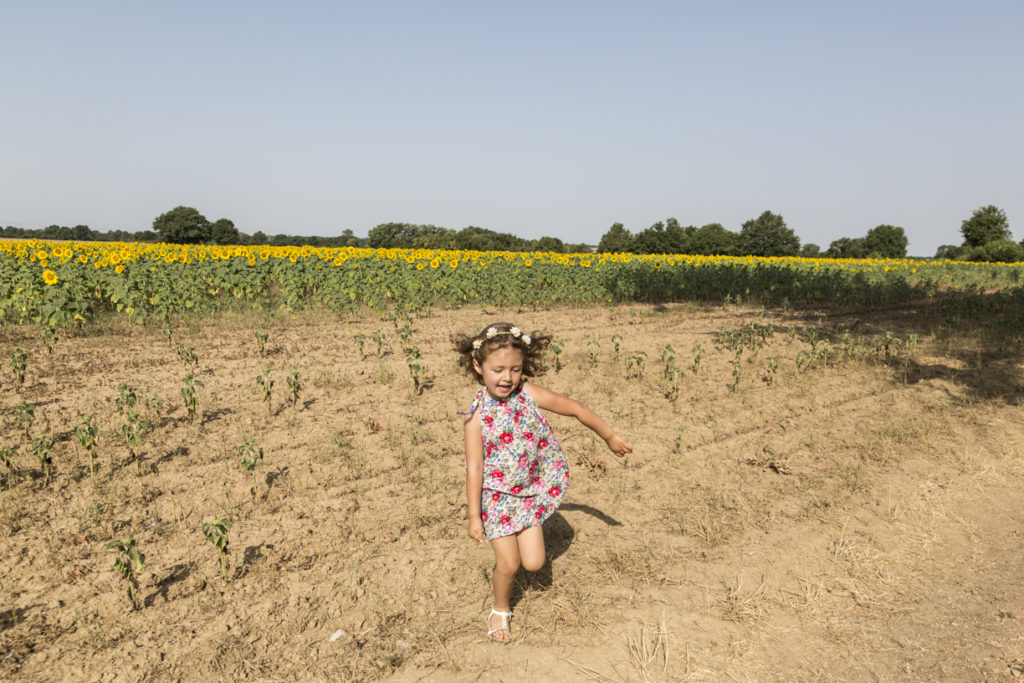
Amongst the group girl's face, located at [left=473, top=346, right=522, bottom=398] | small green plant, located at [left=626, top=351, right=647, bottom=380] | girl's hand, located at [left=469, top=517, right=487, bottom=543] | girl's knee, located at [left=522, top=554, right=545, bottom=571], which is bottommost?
girl's knee, located at [left=522, top=554, right=545, bottom=571]

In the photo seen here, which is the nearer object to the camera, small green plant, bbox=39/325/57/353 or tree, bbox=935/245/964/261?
small green plant, bbox=39/325/57/353

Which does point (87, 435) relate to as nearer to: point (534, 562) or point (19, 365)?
point (19, 365)

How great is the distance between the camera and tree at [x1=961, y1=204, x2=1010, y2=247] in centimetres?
6200

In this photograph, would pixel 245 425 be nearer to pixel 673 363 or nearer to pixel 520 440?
pixel 520 440

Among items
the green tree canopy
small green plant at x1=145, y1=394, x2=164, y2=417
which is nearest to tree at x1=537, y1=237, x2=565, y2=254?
the green tree canopy

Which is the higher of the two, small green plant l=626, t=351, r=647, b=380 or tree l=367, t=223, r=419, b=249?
tree l=367, t=223, r=419, b=249

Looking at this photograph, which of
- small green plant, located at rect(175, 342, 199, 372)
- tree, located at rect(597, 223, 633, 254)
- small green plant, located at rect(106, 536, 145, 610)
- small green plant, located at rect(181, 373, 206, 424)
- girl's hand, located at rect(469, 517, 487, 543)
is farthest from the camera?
tree, located at rect(597, 223, 633, 254)

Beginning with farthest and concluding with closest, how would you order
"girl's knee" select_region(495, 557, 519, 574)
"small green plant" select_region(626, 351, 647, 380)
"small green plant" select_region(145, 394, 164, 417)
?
"small green plant" select_region(626, 351, 647, 380), "small green plant" select_region(145, 394, 164, 417), "girl's knee" select_region(495, 557, 519, 574)

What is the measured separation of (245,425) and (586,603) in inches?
170

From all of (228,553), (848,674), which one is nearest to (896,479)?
(848,674)

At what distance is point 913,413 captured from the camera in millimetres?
7098

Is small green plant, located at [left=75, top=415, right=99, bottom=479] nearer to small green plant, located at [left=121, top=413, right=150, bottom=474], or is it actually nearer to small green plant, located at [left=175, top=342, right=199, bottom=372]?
small green plant, located at [left=121, top=413, right=150, bottom=474]

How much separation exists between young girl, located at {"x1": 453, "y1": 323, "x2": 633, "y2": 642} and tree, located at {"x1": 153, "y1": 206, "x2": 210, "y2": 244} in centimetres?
4649

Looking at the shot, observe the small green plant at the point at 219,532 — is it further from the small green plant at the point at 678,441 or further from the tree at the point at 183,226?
the tree at the point at 183,226
